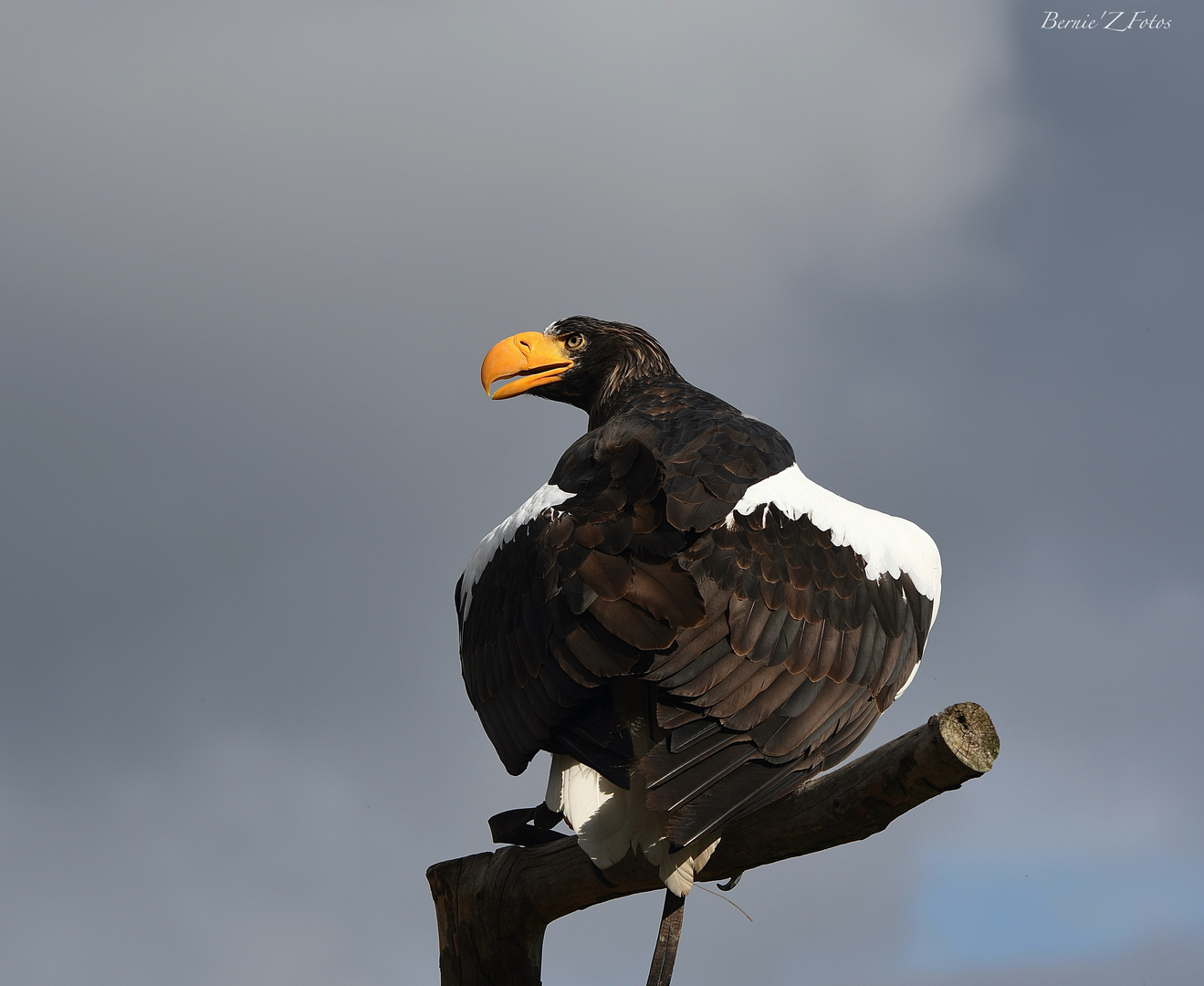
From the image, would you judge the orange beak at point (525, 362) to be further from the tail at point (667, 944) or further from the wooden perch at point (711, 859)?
the tail at point (667, 944)

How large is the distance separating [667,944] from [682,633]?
4.04ft

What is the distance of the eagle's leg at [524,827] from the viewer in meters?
4.76

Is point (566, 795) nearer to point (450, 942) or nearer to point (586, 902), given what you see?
point (586, 902)

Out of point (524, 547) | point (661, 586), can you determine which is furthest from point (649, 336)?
point (661, 586)

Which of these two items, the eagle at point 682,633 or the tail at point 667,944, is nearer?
the eagle at point 682,633

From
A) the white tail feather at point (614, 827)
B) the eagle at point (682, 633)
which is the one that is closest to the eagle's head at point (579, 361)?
the eagle at point (682, 633)

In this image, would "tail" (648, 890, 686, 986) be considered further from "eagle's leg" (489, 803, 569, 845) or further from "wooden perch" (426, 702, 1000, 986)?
"eagle's leg" (489, 803, 569, 845)

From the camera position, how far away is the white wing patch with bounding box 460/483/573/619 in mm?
4523

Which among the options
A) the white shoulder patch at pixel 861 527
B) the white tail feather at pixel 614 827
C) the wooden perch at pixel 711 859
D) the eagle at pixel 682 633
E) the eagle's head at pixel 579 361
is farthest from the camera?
the eagle's head at pixel 579 361

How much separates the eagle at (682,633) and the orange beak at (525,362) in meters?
2.21

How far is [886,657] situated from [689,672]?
3.65 feet

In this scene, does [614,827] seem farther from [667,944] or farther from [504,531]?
[504,531]

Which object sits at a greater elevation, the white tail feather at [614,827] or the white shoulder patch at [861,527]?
the white shoulder patch at [861,527]

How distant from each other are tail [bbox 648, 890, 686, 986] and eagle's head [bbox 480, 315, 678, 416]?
3.54 metres
